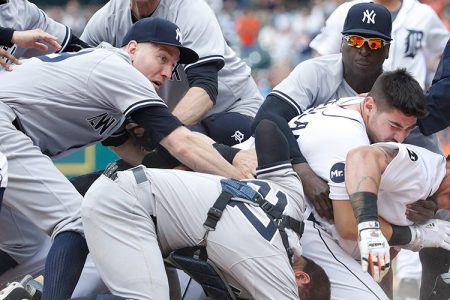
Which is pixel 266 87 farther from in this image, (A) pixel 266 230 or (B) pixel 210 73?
(A) pixel 266 230

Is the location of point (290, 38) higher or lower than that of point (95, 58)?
lower

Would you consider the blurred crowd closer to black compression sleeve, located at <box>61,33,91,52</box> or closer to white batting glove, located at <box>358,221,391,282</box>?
black compression sleeve, located at <box>61,33,91,52</box>

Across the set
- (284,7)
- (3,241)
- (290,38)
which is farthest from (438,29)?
(284,7)

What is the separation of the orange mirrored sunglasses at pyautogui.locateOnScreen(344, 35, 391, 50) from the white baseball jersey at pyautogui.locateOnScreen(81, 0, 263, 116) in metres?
0.89

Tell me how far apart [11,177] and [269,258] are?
4.38ft

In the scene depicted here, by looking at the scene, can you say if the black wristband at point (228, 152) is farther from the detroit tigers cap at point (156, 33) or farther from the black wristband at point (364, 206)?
the black wristband at point (364, 206)

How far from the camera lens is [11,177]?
457 centimetres

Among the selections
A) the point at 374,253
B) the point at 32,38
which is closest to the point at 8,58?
the point at 32,38

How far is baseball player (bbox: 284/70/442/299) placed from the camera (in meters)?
4.70

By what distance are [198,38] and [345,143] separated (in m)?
1.60

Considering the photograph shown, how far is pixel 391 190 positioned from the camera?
4.66 m

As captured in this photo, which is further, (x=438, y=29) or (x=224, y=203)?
(x=438, y=29)

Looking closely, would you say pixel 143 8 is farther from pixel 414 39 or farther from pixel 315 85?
pixel 414 39

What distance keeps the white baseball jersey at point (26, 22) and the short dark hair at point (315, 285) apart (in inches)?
88.3
